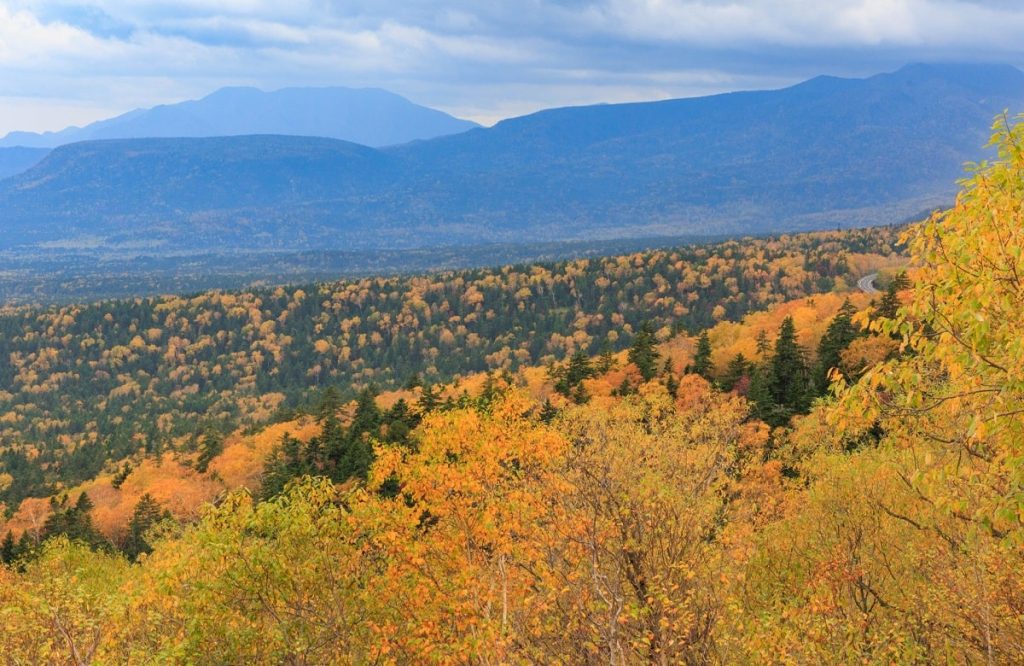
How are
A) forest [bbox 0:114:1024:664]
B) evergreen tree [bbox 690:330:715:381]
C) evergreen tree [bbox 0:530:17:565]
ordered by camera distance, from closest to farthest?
forest [bbox 0:114:1024:664] → evergreen tree [bbox 0:530:17:565] → evergreen tree [bbox 690:330:715:381]

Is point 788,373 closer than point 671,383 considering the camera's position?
Yes

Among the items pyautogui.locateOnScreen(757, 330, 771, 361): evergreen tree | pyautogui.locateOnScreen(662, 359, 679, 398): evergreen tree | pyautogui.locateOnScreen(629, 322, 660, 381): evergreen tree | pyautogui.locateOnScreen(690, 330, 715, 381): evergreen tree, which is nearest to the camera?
pyautogui.locateOnScreen(662, 359, 679, 398): evergreen tree

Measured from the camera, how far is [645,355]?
9025 cm

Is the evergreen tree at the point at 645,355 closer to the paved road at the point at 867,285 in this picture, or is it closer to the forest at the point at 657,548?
the forest at the point at 657,548

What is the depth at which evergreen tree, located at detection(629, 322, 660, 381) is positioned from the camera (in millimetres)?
88069

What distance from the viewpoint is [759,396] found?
69.2 metres

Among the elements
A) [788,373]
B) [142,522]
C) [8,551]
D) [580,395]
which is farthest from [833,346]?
[8,551]

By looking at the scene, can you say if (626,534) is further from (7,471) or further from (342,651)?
(7,471)

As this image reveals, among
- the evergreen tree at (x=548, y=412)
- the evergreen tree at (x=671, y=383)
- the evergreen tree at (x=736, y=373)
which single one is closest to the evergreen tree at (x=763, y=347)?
the evergreen tree at (x=736, y=373)

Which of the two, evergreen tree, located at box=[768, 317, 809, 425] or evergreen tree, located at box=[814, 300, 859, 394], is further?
evergreen tree, located at box=[814, 300, 859, 394]

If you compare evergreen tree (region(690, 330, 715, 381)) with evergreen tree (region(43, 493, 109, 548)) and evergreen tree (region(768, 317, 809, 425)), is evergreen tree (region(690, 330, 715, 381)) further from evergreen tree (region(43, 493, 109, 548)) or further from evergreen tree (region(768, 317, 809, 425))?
evergreen tree (region(43, 493, 109, 548))

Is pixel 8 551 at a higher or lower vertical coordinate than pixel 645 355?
lower

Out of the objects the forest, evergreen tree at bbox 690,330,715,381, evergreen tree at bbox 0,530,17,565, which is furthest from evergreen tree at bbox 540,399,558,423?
evergreen tree at bbox 0,530,17,565

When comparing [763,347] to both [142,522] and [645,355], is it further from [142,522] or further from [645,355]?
[142,522]
